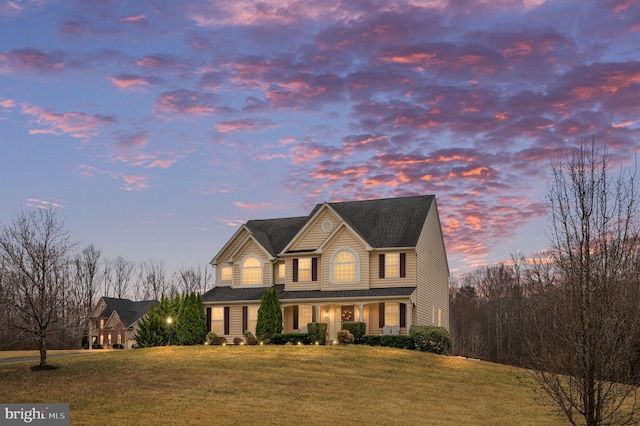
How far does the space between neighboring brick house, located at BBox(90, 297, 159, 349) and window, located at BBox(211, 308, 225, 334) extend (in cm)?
3684

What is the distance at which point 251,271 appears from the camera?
52.3 meters

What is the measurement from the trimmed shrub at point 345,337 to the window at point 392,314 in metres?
2.97

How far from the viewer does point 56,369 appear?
3153 cm

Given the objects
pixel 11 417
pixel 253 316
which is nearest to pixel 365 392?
pixel 11 417

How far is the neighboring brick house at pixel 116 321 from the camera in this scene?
86.4m

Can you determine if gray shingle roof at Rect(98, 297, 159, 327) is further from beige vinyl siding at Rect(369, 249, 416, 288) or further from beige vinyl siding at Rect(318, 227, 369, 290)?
beige vinyl siding at Rect(369, 249, 416, 288)

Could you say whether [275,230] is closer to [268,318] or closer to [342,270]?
[342,270]

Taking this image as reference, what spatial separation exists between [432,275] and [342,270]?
7427 millimetres

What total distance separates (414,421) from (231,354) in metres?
16.1

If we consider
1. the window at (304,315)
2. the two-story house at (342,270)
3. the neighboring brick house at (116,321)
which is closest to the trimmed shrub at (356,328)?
the two-story house at (342,270)

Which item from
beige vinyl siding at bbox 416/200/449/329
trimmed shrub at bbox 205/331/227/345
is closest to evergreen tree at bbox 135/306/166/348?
trimmed shrub at bbox 205/331/227/345

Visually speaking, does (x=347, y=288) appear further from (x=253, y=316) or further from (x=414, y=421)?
(x=414, y=421)

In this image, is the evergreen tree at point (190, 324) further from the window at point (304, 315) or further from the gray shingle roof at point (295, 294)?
the window at point (304, 315)

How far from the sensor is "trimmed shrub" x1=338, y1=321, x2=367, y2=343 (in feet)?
146
